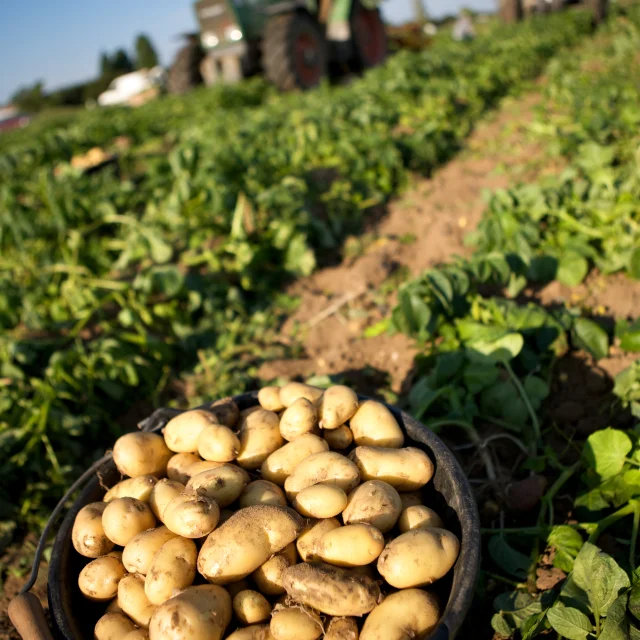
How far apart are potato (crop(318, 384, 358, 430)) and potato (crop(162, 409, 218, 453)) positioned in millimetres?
376

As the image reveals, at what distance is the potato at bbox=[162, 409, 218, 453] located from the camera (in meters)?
1.85

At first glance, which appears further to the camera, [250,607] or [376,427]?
[376,427]

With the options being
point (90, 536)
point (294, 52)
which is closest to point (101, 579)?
point (90, 536)

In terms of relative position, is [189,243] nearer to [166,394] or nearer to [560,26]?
[166,394]

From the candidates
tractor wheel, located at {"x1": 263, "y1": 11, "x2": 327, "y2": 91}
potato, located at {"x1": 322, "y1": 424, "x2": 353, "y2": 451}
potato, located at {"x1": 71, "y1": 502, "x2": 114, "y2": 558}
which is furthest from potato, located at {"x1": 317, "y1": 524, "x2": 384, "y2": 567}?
tractor wheel, located at {"x1": 263, "y1": 11, "x2": 327, "y2": 91}

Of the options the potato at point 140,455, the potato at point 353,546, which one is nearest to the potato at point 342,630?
the potato at point 353,546

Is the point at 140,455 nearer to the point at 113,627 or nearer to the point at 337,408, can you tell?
the point at 113,627

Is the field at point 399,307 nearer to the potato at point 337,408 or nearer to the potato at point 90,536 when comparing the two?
the potato at point 337,408

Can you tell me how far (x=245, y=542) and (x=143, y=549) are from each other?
0.32 meters

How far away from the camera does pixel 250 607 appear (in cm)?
144

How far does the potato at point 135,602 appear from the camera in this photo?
4.97 ft

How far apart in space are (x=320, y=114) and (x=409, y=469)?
5.71 meters

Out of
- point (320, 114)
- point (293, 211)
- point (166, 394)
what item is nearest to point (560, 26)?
point (320, 114)

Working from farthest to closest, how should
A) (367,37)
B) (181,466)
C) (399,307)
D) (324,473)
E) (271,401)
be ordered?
(367,37) → (399,307) → (271,401) → (181,466) → (324,473)
